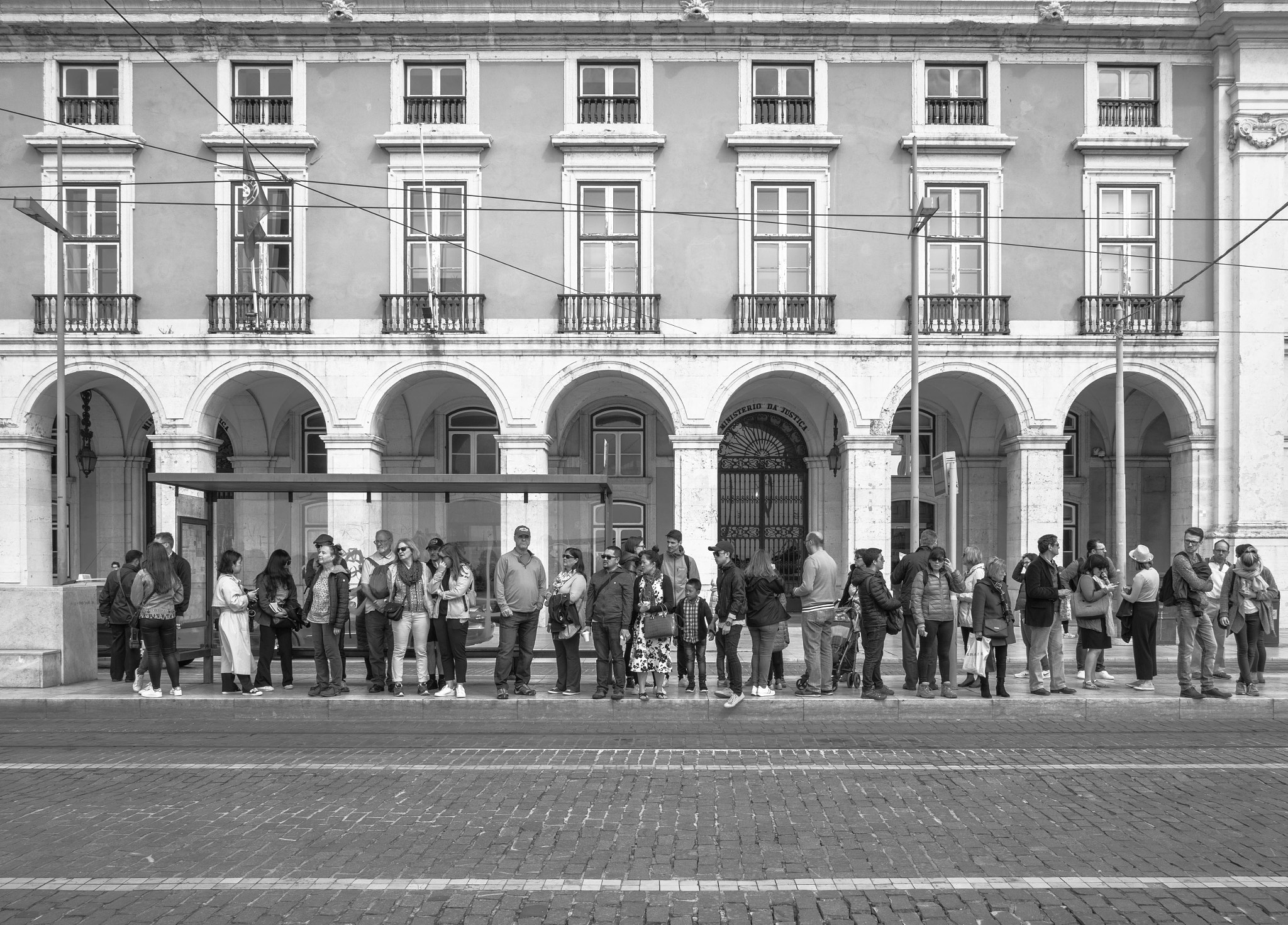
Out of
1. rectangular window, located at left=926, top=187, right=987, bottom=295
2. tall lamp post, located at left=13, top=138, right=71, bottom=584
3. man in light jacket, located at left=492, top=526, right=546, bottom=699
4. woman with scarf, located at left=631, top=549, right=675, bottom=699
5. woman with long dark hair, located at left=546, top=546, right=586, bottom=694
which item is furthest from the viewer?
rectangular window, located at left=926, top=187, right=987, bottom=295

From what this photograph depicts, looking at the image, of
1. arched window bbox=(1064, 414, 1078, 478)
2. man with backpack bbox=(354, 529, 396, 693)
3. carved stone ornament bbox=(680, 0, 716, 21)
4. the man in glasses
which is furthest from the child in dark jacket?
arched window bbox=(1064, 414, 1078, 478)

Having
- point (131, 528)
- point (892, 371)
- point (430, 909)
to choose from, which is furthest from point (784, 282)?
point (430, 909)

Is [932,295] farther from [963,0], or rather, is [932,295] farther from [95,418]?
[95,418]

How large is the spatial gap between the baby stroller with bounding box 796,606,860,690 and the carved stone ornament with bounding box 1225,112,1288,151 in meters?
16.0

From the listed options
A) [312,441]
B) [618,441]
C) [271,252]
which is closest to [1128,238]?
[618,441]

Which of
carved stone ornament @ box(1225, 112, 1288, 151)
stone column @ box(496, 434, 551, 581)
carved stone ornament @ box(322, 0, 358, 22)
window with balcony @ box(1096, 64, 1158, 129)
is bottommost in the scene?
stone column @ box(496, 434, 551, 581)

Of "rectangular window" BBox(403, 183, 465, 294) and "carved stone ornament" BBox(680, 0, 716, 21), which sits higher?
"carved stone ornament" BBox(680, 0, 716, 21)

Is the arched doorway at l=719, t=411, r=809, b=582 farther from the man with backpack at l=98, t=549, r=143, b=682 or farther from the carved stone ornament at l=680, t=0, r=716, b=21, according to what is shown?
the man with backpack at l=98, t=549, r=143, b=682

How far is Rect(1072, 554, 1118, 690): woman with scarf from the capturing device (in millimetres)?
12461

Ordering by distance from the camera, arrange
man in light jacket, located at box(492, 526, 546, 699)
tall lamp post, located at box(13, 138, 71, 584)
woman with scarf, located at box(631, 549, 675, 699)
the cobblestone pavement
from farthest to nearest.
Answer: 1. tall lamp post, located at box(13, 138, 71, 584)
2. man in light jacket, located at box(492, 526, 546, 699)
3. woman with scarf, located at box(631, 549, 675, 699)
4. the cobblestone pavement

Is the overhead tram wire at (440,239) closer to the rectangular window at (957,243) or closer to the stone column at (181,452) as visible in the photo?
the rectangular window at (957,243)

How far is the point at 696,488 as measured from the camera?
22438mm

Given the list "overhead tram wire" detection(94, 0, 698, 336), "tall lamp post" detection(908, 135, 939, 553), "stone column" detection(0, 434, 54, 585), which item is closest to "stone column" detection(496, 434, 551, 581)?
"tall lamp post" detection(908, 135, 939, 553)

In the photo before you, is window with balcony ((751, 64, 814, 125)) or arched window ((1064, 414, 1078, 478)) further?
arched window ((1064, 414, 1078, 478))
